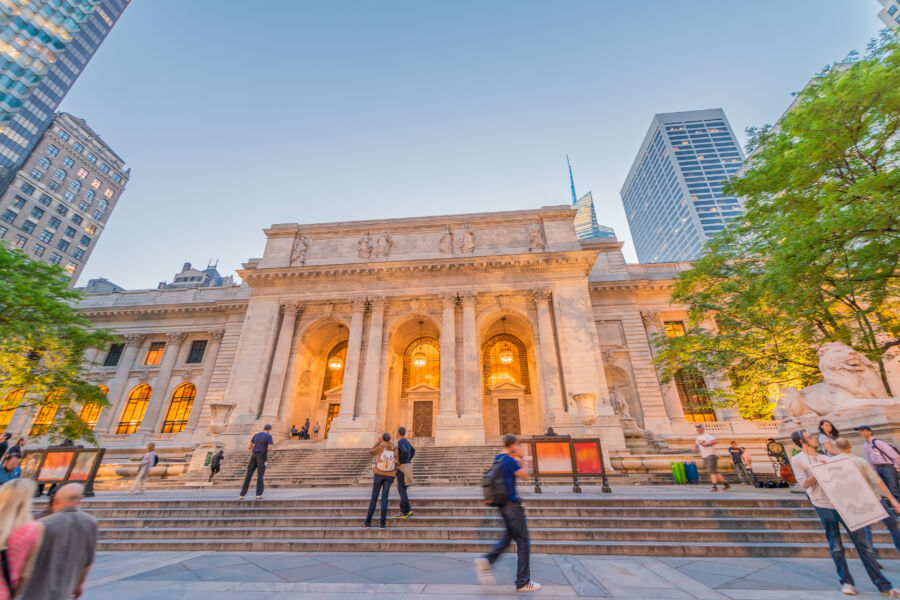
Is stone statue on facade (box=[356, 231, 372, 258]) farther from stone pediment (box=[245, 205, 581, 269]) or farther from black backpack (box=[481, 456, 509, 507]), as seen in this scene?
black backpack (box=[481, 456, 509, 507])

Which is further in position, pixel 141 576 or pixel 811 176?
pixel 811 176

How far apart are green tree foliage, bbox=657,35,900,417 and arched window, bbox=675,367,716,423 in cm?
821

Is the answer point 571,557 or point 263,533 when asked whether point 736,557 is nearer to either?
point 571,557

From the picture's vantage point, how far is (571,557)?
19.7 ft

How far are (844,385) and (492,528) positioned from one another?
331 inches

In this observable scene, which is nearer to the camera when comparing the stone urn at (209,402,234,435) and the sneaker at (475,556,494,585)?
the sneaker at (475,556,494,585)

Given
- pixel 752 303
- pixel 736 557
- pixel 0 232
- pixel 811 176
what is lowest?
pixel 736 557

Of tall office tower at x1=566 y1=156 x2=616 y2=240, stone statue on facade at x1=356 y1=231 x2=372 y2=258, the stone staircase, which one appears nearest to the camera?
the stone staircase

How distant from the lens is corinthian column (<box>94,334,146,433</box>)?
26.7 meters

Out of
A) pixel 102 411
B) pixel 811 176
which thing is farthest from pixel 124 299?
pixel 811 176

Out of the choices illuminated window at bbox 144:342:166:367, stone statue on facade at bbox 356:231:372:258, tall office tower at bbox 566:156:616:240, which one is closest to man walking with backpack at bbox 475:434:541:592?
stone statue on facade at bbox 356:231:372:258

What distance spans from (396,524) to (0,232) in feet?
239

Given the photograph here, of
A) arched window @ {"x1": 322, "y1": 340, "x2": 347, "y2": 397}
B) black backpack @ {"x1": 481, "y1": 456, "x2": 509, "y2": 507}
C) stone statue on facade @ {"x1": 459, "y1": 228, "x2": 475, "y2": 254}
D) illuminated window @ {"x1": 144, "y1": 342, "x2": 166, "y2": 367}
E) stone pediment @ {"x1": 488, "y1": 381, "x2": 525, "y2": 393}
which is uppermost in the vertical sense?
stone statue on facade @ {"x1": 459, "y1": 228, "x2": 475, "y2": 254}

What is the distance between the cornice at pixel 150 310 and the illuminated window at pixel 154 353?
2534 mm
